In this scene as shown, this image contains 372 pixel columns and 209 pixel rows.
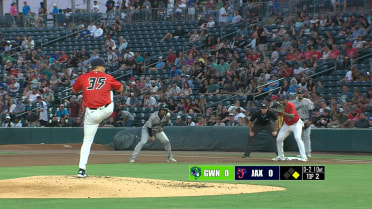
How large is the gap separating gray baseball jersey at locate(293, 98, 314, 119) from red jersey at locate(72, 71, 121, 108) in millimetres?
9827

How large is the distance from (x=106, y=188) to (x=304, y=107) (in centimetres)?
1151

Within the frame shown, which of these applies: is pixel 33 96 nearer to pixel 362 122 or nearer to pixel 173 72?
pixel 173 72

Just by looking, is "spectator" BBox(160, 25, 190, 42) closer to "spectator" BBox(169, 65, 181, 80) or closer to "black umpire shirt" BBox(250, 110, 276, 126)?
"spectator" BBox(169, 65, 181, 80)

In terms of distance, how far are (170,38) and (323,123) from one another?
11789 millimetres

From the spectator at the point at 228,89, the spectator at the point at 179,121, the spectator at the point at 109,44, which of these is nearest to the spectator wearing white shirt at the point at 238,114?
the spectator at the point at 228,89

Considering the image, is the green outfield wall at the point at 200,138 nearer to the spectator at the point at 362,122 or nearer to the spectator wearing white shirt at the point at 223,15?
the spectator at the point at 362,122

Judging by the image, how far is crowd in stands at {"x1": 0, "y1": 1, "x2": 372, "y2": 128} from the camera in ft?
86.8

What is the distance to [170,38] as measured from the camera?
115 ft

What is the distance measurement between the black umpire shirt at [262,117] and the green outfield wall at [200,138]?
3.79 meters

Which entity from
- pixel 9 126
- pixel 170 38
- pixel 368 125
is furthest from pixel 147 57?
pixel 368 125

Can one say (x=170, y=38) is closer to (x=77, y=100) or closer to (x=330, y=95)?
(x=77, y=100)

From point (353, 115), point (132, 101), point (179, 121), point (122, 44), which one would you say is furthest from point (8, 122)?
point (353, 115)

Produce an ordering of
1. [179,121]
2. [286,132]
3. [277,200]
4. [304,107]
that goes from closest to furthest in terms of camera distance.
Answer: [277,200] → [286,132] → [304,107] → [179,121]
